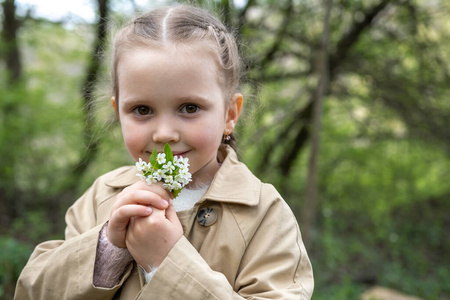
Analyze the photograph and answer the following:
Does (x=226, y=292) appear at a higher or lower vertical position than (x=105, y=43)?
lower

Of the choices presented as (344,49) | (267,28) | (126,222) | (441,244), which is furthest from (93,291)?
(441,244)

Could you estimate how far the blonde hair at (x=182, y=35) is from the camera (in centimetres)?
167

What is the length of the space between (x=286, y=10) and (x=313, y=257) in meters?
3.08

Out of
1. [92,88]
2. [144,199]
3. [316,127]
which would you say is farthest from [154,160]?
[316,127]

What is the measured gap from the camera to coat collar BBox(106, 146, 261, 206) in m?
1.72

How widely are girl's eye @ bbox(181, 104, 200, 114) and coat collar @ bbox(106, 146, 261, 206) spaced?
1.02ft

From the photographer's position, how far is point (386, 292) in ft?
15.9

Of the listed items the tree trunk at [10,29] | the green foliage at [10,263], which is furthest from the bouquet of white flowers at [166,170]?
the tree trunk at [10,29]

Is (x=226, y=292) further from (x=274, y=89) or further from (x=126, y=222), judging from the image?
(x=274, y=89)

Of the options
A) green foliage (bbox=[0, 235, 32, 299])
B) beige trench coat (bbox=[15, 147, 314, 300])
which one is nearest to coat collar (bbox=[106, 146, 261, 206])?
beige trench coat (bbox=[15, 147, 314, 300])

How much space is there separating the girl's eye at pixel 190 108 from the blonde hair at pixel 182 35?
19 cm

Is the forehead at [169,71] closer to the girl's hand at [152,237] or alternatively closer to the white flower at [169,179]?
the white flower at [169,179]

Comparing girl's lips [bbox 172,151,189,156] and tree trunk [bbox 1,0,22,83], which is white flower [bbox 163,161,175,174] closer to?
girl's lips [bbox 172,151,189,156]

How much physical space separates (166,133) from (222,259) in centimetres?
49
